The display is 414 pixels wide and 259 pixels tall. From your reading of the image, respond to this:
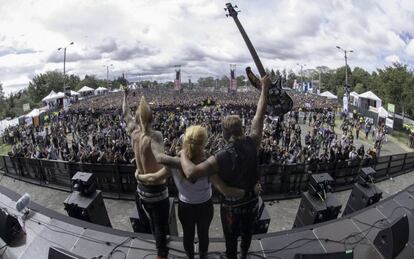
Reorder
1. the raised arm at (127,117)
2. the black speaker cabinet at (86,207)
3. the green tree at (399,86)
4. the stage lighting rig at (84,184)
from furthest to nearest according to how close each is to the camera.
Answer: the green tree at (399,86) < the stage lighting rig at (84,184) < the black speaker cabinet at (86,207) < the raised arm at (127,117)

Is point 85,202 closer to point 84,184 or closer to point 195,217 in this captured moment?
point 84,184

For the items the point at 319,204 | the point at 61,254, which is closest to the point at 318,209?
the point at 319,204

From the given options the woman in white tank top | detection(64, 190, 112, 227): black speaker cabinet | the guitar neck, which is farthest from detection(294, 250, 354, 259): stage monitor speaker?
detection(64, 190, 112, 227): black speaker cabinet

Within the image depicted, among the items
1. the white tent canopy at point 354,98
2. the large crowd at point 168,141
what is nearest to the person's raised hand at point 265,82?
the large crowd at point 168,141

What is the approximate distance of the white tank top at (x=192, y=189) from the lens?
2975 mm

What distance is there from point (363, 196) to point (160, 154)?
5040 mm

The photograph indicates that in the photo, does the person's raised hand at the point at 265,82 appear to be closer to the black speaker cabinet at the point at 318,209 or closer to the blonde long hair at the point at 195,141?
the blonde long hair at the point at 195,141

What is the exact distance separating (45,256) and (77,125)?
22173 mm

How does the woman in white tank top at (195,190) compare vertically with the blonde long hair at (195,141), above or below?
below

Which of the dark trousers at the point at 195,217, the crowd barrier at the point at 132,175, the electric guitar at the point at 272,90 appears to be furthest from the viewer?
the crowd barrier at the point at 132,175

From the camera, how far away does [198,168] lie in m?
2.67

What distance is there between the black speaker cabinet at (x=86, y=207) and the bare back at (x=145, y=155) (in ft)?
7.14

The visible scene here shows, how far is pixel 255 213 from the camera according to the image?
10.4 ft

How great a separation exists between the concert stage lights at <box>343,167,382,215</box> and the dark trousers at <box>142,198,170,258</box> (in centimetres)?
450
